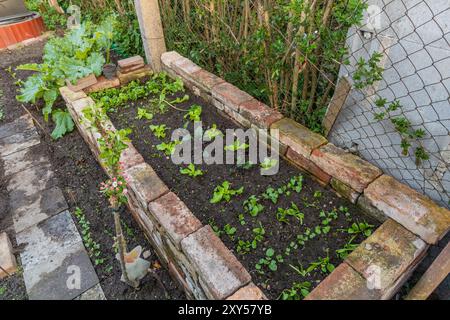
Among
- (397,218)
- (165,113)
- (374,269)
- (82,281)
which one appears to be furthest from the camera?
(165,113)

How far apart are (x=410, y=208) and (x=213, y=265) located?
1098 millimetres

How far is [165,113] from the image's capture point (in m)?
2.83

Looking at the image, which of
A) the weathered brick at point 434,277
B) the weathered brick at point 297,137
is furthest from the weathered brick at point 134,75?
the weathered brick at point 434,277

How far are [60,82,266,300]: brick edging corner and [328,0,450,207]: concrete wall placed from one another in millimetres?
1258

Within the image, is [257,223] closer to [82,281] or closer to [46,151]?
[82,281]

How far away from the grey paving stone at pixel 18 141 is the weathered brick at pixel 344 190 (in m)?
3.06

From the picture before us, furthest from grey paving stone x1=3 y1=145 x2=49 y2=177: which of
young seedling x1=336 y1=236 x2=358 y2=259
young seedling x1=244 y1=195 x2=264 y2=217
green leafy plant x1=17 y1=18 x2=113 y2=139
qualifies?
young seedling x1=336 y1=236 x2=358 y2=259

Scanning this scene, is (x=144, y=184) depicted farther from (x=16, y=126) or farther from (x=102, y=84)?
(x=16, y=126)

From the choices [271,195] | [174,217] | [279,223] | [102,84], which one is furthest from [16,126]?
[279,223]

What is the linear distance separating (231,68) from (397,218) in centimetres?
205

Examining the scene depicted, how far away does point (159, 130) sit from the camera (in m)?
2.59

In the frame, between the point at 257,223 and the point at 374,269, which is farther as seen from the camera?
the point at 257,223
